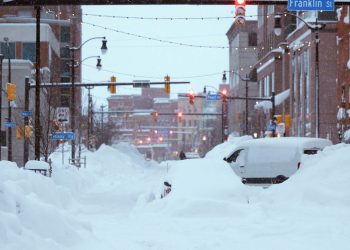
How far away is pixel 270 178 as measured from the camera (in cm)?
2308

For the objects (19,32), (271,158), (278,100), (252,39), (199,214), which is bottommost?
(199,214)

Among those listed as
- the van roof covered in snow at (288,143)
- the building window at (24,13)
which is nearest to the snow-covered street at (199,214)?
the van roof covered in snow at (288,143)

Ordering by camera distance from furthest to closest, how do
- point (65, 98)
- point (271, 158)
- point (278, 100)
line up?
1. point (278, 100)
2. point (65, 98)
3. point (271, 158)

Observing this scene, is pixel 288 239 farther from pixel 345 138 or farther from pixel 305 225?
pixel 345 138

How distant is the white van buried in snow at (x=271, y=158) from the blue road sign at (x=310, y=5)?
5210mm

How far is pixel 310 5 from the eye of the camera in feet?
64.4

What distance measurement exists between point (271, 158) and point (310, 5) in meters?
5.63

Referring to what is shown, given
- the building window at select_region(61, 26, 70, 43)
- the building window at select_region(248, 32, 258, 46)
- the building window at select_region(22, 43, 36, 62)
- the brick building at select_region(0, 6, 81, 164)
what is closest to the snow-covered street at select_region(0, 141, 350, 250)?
the brick building at select_region(0, 6, 81, 164)

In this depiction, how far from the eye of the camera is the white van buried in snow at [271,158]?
902 inches

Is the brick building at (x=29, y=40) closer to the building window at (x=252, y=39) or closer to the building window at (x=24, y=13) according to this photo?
the building window at (x=24, y=13)

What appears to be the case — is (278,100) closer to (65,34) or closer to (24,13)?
(65,34)

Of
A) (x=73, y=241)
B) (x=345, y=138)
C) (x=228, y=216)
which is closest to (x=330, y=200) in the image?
(x=228, y=216)

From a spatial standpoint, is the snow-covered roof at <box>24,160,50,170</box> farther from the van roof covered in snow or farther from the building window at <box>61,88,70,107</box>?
the building window at <box>61,88,70,107</box>

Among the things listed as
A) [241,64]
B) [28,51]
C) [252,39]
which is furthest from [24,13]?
[252,39]
